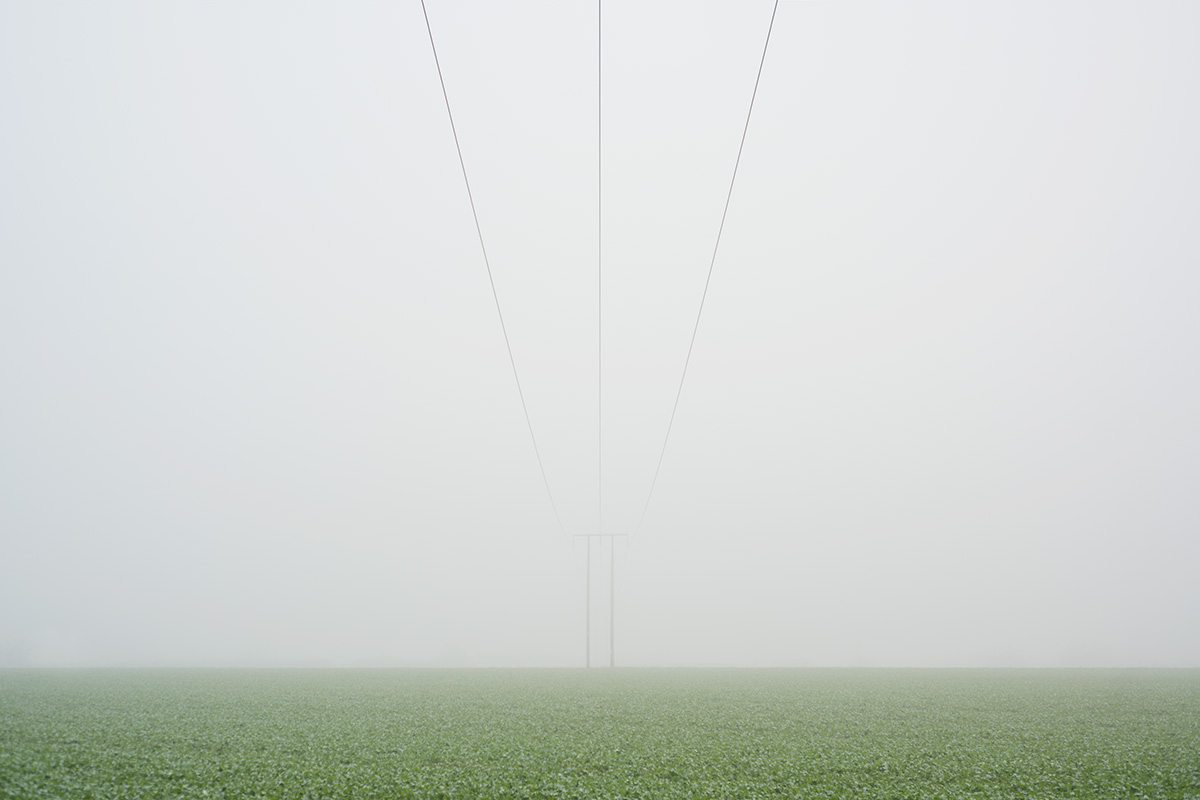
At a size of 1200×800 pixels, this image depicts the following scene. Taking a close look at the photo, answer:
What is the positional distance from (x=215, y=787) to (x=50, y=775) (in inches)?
139

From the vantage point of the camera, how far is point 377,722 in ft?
71.8

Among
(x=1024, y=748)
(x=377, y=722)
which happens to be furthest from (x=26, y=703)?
(x=1024, y=748)

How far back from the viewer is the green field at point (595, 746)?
12875mm

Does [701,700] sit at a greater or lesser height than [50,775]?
lesser

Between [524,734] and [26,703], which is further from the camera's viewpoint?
[26,703]

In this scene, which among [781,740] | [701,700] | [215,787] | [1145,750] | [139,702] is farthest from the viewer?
[701,700]

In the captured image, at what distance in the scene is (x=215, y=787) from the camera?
12.6 metres

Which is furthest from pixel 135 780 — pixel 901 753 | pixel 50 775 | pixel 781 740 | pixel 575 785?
pixel 901 753

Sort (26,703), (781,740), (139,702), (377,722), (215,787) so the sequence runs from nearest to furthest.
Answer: (215,787) → (781,740) → (377,722) → (26,703) → (139,702)

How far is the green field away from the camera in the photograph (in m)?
12.9

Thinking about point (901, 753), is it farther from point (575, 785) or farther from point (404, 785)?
point (404, 785)

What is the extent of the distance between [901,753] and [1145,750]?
20.2 feet

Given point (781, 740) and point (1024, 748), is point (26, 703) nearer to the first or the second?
point (781, 740)

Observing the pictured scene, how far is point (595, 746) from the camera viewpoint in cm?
1733
